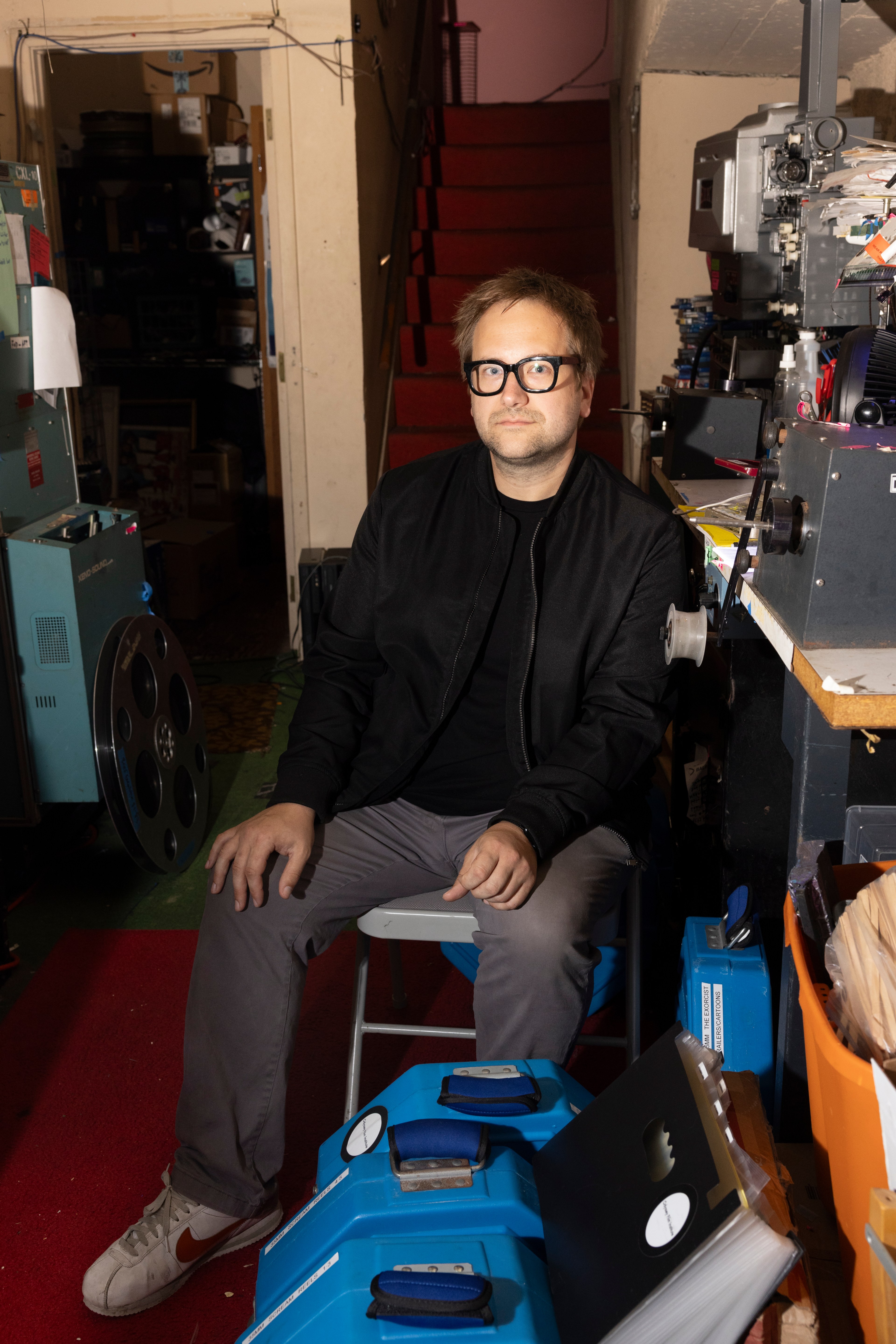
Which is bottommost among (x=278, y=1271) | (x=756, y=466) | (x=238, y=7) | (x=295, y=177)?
(x=278, y=1271)

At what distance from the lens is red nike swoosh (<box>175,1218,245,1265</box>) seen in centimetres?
148

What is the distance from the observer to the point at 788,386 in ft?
6.26

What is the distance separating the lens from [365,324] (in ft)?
13.9

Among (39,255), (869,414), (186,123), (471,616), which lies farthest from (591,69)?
(869,414)

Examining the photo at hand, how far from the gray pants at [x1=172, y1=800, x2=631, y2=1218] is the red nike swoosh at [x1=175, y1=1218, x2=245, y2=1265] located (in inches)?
1.6

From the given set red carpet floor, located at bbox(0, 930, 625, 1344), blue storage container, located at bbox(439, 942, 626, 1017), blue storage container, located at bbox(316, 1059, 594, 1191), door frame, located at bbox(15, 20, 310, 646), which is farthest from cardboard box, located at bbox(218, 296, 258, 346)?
blue storage container, located at bbox(316, 1059, 594, 1191)

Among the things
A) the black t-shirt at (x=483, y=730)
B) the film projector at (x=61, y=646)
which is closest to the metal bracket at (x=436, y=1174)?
the black t-shirt at (x=483, y=730)

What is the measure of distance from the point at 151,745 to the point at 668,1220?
1.83 metres

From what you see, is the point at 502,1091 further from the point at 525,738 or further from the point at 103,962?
the point at 103,962

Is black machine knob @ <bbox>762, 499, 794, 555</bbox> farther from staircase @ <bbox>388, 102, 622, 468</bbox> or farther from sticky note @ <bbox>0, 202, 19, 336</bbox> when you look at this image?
staircase @ <bbox>388, 102, 622, 468</bbox>

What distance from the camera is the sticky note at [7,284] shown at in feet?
8.01

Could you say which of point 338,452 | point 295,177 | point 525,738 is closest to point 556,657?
point 525,738

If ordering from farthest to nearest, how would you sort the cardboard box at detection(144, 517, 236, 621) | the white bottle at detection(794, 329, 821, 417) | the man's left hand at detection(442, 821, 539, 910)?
the cardboard box at detection(144, 517, 236, 621) → the white bottle at detection(794, 329, 821, 417) → the man's left hand at detection(442, 821, 539, 910)

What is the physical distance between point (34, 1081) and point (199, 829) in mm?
859
